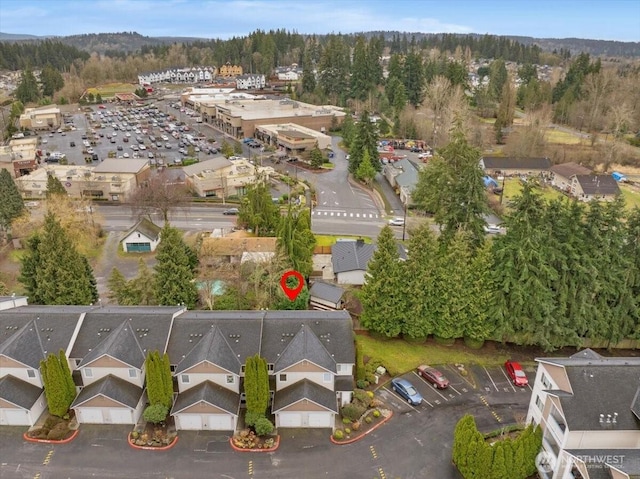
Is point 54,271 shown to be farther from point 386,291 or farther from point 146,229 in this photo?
point 386,291

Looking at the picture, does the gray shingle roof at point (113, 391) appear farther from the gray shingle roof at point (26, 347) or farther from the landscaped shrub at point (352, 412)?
the landscaped shrub at point (352, 412)

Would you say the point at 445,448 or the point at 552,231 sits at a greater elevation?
the point at 552,231

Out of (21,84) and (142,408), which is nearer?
(142,408)

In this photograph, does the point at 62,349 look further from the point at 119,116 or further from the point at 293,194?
the point at 119,116

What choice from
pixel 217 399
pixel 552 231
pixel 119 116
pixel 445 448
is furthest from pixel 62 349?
pixel 119 116

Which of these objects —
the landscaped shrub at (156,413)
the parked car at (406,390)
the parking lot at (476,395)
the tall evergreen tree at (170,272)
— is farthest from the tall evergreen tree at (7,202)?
the parked car at (406,390)

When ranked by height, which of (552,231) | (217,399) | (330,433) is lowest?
(330,433)
